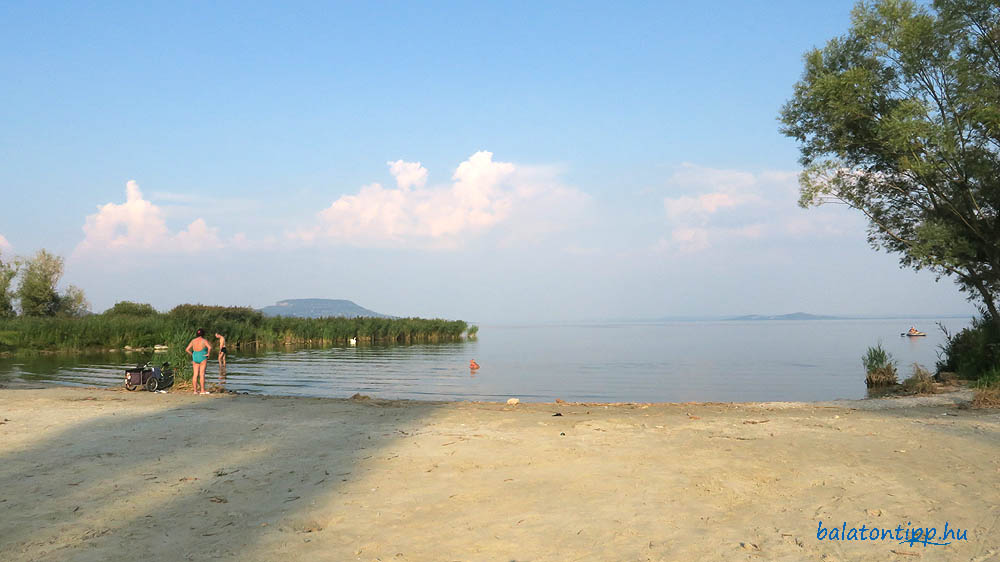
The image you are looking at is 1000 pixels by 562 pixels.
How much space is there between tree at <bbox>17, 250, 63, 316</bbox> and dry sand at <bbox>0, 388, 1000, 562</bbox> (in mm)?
56368

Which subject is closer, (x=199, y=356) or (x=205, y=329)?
(x=199, y=356)

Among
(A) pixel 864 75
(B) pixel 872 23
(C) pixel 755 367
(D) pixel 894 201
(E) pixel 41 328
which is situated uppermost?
(B) pixel 872 23

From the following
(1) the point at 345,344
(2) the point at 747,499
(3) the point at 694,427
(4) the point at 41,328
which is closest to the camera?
(2) the point at 747,499

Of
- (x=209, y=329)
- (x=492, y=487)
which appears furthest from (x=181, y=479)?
(x=209, y=329)

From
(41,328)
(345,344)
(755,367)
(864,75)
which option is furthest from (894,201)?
(41,328)

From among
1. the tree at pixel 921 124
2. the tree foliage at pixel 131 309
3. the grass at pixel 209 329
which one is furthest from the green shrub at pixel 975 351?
the tree foliage at pixel 131 309

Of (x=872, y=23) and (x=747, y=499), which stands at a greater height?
(x=872, y=23)

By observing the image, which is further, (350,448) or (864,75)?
(864,75)

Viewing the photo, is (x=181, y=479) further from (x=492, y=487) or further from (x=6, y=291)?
(x=6, y=291)

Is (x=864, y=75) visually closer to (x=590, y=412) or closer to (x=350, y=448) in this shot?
(x=590, y=412)

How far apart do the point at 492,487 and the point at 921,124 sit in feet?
47.1

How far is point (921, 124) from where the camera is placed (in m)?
14.8

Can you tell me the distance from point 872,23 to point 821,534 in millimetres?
16390

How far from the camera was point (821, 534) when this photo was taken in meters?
4.88
